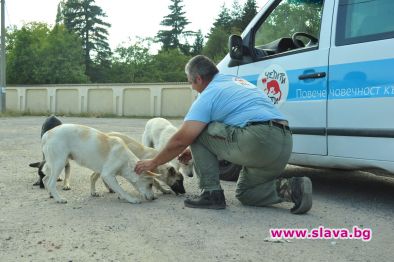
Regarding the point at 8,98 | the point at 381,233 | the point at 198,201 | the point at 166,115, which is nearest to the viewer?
the point at 381,233

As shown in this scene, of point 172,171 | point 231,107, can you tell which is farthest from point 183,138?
point 172,171

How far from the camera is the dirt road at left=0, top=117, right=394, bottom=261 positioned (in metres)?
3.51

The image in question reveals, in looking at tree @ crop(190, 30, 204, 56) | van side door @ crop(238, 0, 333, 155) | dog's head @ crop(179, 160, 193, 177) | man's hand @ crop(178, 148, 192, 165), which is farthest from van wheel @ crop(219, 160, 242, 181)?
tree @ crop(190, 30, 204, 56)

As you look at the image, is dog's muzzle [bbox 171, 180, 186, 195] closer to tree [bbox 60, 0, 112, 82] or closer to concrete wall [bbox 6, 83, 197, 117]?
concrete wall [bbox 6, 83, 197, 117]

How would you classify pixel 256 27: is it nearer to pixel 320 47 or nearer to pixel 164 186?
pixel 320 47

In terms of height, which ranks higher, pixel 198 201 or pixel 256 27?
pixel 256 27

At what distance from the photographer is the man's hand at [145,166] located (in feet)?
16.1

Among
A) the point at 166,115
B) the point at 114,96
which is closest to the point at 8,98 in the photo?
the point at 114,96

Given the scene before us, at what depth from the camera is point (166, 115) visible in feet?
121

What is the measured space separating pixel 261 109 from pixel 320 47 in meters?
1.03

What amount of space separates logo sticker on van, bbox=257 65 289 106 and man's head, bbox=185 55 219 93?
36.4 inches

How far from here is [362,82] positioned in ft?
15.0

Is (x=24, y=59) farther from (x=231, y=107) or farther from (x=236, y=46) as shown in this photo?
(x=231, y=107)

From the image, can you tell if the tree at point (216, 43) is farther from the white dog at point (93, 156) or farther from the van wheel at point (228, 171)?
the white dog at point (93, 156)
